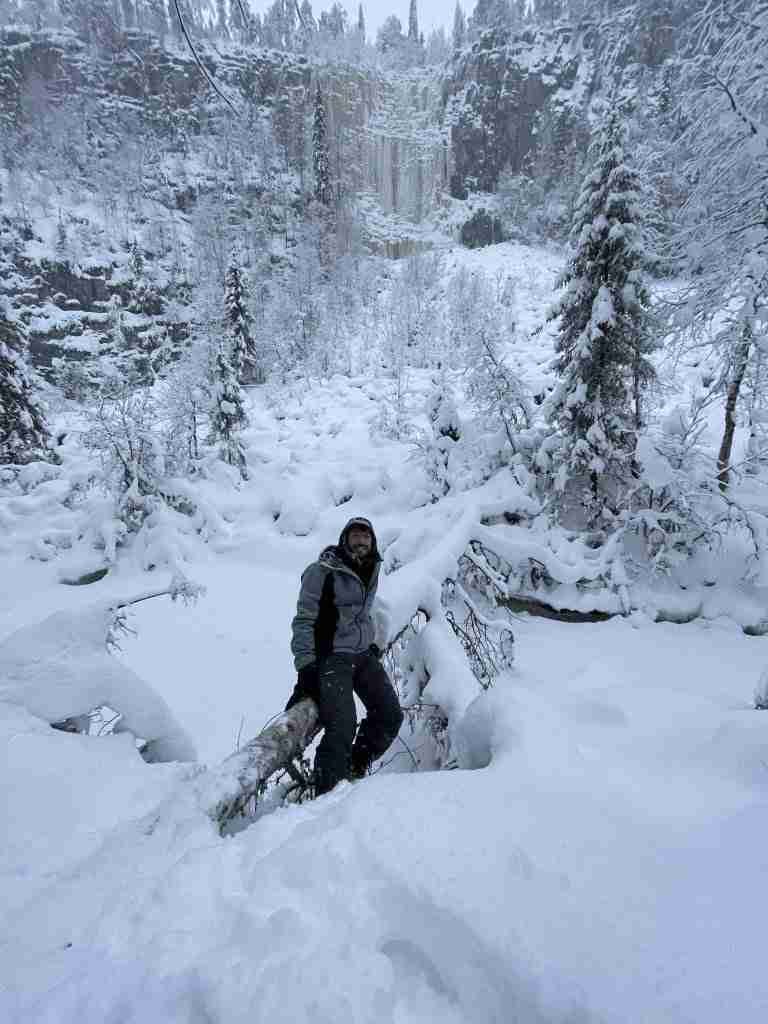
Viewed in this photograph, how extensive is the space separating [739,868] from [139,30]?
104 metres

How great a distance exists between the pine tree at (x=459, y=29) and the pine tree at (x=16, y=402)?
3431 inches

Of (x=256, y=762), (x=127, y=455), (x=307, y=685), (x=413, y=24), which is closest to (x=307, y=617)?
(x=307, y=685)

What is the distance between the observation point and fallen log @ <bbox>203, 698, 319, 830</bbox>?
2160 millimetres

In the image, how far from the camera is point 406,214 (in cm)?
6231

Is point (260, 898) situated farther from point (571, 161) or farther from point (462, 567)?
point (571, 161)

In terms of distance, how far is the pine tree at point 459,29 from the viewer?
228 ft

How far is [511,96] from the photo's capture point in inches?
2264

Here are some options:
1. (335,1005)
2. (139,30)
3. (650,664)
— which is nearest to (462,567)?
(650,664)

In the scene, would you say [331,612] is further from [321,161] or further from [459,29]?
[459,29]

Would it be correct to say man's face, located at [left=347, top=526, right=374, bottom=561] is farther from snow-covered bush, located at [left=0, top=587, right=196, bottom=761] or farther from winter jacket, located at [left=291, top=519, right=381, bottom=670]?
snow-covered bush, located at [left=0, top=587, right=196, bottom=761]

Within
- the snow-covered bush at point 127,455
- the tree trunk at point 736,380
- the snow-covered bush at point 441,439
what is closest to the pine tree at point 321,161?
the snow-covered bush at point 127,455

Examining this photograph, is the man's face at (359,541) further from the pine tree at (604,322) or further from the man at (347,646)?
the pine tree at (604,322)

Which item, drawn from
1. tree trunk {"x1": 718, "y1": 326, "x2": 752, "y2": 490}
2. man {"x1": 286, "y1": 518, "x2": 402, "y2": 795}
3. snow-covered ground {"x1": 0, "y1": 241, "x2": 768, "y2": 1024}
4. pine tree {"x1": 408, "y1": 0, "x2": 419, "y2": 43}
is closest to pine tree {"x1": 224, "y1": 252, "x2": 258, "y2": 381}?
tree trunk {"x1": 718, "y1": 326, "x2": 752, "y2": 490}

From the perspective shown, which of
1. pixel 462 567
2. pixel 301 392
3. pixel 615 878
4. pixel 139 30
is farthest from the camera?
pixel 139 30
